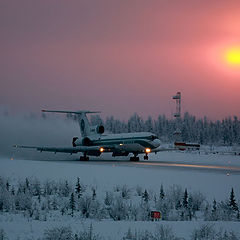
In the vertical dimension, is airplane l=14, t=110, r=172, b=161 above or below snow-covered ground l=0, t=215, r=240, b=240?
above

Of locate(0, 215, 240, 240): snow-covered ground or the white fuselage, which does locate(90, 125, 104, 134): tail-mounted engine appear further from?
locate(0, 215, 240, 240): snow-covered ground

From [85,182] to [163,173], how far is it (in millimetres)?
7261

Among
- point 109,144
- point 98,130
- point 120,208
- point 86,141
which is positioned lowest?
point 120,208

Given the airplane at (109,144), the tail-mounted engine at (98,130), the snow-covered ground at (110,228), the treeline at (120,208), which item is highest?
the tail-mounted engine at (98,130)

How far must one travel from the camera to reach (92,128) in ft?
193

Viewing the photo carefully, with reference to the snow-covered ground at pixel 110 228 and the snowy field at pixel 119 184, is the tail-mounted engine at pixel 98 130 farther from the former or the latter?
the snow-covered ground at pixel 110 228

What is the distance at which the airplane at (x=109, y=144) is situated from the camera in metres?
48.9

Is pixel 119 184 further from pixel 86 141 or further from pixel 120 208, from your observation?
pixel 86 141

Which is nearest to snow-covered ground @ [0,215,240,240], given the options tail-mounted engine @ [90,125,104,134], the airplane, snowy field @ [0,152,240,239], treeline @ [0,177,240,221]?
snowy field @ [0,152,240,239]

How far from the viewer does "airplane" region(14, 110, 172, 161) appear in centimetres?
4892

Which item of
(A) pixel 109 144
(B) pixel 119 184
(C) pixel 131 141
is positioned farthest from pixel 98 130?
(B) pixel 119 184

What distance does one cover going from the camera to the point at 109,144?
5288cm

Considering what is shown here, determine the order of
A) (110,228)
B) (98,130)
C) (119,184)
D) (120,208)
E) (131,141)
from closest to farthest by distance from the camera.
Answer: (110,228) < (120,208) < (119,184) < (131,141) < (98,130)

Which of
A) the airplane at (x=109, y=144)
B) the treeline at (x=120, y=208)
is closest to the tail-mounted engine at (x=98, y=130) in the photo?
the airplane at (x=109, y=144)
